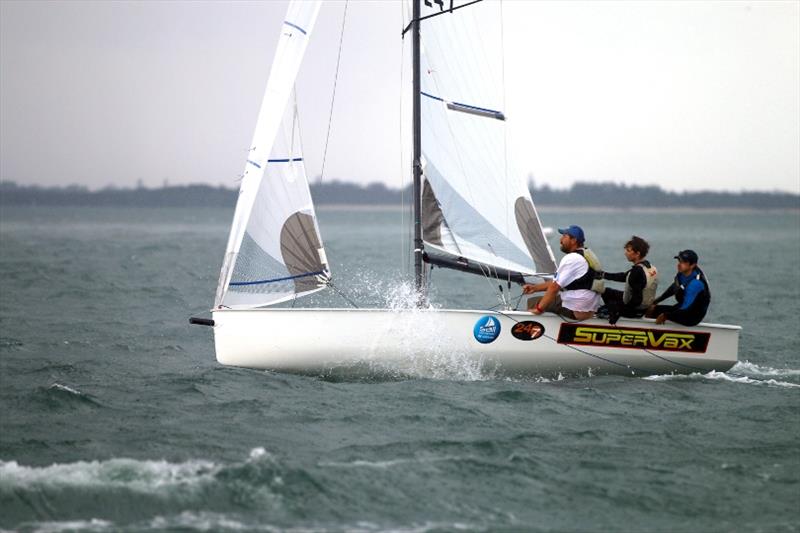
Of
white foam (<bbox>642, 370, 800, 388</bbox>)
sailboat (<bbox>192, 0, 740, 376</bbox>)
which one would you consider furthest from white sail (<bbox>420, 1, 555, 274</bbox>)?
white foam (<bbox>642, 370, 800, 388</bbox>)

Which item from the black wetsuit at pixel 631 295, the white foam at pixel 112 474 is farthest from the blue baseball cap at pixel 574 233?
the white foam at pixel 112 474

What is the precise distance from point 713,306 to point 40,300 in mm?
12731

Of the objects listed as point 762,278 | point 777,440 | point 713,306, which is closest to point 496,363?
point 777,440

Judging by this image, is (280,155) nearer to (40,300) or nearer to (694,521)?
(694,521)

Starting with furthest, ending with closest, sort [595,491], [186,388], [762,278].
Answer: [762,278]
[186,388]
[595,491]

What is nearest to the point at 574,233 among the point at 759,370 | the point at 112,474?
the point at 759,370

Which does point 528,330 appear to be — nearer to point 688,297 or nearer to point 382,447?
point 688,297

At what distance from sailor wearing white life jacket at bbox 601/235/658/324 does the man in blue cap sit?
0.50ft

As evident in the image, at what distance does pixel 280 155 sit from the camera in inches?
496

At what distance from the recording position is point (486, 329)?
11969 mm

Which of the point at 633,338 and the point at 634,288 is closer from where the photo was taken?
the point at 634,288

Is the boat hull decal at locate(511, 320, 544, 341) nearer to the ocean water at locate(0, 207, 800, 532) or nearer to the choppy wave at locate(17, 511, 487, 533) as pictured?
the ocean water at locate(0, 207, 800, 532)

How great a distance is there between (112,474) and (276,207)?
15.5 feet

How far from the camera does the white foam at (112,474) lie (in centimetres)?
831
